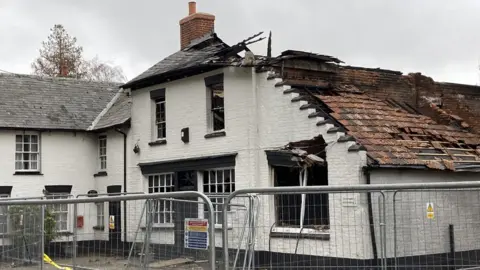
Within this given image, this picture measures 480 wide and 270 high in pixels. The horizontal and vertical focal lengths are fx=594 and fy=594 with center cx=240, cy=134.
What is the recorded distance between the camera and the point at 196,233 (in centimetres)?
711

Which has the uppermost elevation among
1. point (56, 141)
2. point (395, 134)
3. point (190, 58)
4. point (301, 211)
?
point (190, 58)

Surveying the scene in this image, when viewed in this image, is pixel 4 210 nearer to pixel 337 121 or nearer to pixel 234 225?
pixel 234 225

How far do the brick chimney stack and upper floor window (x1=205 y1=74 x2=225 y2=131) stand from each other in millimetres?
4002

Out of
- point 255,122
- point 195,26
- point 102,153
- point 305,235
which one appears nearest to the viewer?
point 305,235

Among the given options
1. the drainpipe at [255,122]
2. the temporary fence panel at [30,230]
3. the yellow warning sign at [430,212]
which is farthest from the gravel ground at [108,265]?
Result: the drainpipe at [255,122]

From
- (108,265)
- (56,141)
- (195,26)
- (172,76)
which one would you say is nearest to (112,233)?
(108,265)

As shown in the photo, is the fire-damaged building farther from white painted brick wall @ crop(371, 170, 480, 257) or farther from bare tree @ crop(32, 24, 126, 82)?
bare tree @ crop(32, 24, 126, 82)

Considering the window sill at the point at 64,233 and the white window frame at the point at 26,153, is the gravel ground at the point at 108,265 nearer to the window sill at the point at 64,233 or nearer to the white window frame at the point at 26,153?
the window sill at the point at 64,233

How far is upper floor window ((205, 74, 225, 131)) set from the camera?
18.8 meters

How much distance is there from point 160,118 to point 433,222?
50.2 ft

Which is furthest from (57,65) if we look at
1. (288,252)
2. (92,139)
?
(288,252)

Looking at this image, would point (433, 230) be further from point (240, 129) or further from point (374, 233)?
point (240, 129)

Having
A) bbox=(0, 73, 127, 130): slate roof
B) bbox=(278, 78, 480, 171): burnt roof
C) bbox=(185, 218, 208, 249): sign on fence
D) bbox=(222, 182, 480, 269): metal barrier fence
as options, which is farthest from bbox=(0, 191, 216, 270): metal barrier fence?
bbox=(0, 73, 127, 130): slate roof

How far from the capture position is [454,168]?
48.8 ft
